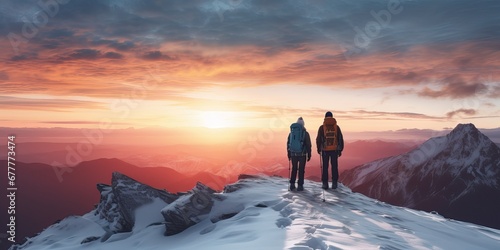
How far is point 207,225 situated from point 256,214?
2467mm

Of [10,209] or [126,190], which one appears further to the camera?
[10,209]

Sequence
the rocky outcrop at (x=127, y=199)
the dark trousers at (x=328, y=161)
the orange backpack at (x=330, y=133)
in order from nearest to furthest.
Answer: the orange backpack at (x=330, y=133), the dark trousers at (x=328, y=161), the rocky outcrop at (x=127, y=199)

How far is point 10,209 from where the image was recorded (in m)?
26.2

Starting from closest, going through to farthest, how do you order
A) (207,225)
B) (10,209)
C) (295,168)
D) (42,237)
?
(207,225)
(295,168)
(42,237)
(10,209)

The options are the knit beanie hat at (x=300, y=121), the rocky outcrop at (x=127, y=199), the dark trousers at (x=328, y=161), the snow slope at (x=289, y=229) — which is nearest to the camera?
the snow slope at (x=289, y=229)

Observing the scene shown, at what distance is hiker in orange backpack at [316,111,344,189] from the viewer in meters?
18.1

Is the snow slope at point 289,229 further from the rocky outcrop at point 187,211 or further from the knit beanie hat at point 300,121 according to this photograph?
the knit beanie hat at point 300,121

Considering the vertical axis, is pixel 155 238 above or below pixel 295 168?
below

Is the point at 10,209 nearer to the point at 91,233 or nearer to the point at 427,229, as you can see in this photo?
the point at 91,233

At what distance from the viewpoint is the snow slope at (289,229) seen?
33.4ft

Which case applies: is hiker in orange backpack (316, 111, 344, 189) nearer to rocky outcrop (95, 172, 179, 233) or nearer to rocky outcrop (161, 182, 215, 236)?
rocky outcrop (161, 182, 215, 236)

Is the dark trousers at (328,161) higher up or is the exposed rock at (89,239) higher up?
the dark trousers at (328,161)

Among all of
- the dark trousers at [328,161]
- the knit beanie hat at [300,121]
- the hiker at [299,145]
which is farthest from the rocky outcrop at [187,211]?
the dark trousers at [328,161]

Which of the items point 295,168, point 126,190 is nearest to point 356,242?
point 295,168
